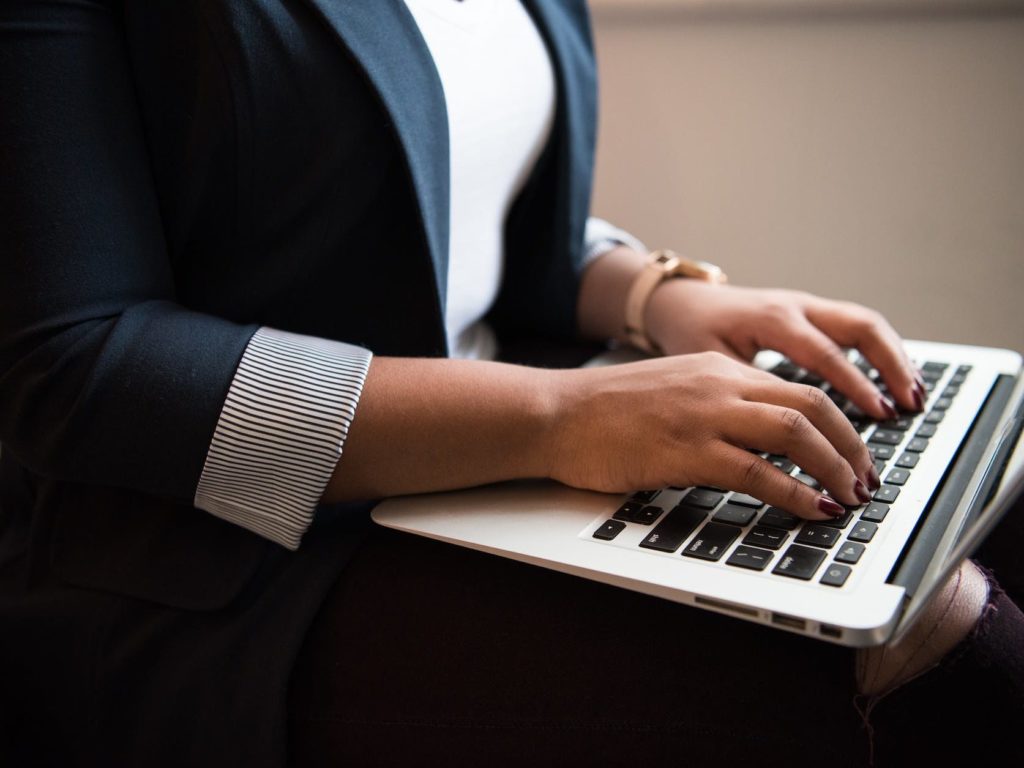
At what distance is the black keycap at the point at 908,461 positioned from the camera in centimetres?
59

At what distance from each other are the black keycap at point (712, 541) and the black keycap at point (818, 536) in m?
0.04

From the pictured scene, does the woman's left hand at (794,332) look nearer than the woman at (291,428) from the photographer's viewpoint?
No

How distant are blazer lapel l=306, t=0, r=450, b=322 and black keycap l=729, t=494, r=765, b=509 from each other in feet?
0.79

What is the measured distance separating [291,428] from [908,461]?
1.28 feet

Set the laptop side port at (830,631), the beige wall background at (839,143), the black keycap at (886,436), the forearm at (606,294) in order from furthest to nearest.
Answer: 1. the beige wall background at (839,143)
2. the forearm at (606,294)
3. the black keycap at (886,436)
4. the laptop side port at (830,631)

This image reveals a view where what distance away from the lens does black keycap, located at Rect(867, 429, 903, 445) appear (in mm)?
638

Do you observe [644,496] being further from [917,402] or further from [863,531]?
[917,402]

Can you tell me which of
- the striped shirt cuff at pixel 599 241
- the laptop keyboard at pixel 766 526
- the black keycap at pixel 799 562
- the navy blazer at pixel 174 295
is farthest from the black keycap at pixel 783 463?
the striped shirt cuff at pixel 599 241

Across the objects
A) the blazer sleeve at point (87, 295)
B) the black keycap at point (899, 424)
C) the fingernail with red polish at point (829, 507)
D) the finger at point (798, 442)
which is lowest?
the black keycap at point (899, 424)

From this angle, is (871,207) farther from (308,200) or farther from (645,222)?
(308,200)

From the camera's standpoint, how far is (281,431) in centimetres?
54

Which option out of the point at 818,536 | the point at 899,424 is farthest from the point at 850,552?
the point at 899,424

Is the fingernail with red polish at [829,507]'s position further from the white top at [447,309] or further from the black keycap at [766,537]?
the white top at [447,309]

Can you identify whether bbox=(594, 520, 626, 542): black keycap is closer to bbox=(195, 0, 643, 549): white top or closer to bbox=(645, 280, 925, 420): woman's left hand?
bbox=(195, 0, 643, 549): white top
